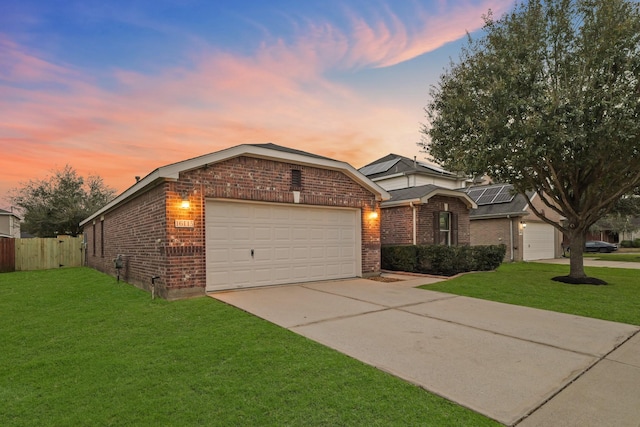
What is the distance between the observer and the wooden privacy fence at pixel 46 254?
16344 mm

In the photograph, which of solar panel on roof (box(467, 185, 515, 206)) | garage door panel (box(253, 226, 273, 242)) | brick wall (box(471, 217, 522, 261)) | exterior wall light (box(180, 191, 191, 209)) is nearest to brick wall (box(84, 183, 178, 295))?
exterior wall light (box(180, 191, 191, 209))

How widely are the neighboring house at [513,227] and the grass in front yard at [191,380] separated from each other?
18.6 m

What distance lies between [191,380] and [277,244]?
5968 mm

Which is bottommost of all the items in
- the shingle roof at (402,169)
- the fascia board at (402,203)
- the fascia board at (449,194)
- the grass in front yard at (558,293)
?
the grass in front yard at (558,293)

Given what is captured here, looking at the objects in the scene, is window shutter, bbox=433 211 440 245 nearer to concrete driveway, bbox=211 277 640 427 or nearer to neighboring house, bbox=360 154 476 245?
neighboring house, bbox=360 154 476 245

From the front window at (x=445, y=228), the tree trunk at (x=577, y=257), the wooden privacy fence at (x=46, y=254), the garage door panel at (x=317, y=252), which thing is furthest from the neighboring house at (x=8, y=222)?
the tree trunk at (x=577, y=257)

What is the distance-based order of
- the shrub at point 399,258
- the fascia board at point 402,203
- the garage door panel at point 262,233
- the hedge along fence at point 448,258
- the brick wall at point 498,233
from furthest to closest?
1. the brick wall at point 498,233
2. the fascia board at point 402,203
3. the shrub at point 399,258
4. the hedge along fence at point 448,258
5. the garage door panel at point 262,233

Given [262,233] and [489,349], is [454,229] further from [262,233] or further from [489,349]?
[489,349]

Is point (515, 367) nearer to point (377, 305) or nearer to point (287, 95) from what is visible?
point (377, 305)

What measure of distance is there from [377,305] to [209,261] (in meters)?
4.12

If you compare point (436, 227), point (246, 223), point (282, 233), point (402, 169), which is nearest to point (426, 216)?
point (436, 227)

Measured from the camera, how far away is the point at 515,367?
12.2 feet

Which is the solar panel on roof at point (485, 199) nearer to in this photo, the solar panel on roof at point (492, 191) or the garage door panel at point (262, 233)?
the solar panel on roof at point (492, 191)

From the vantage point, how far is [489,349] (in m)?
4.30
